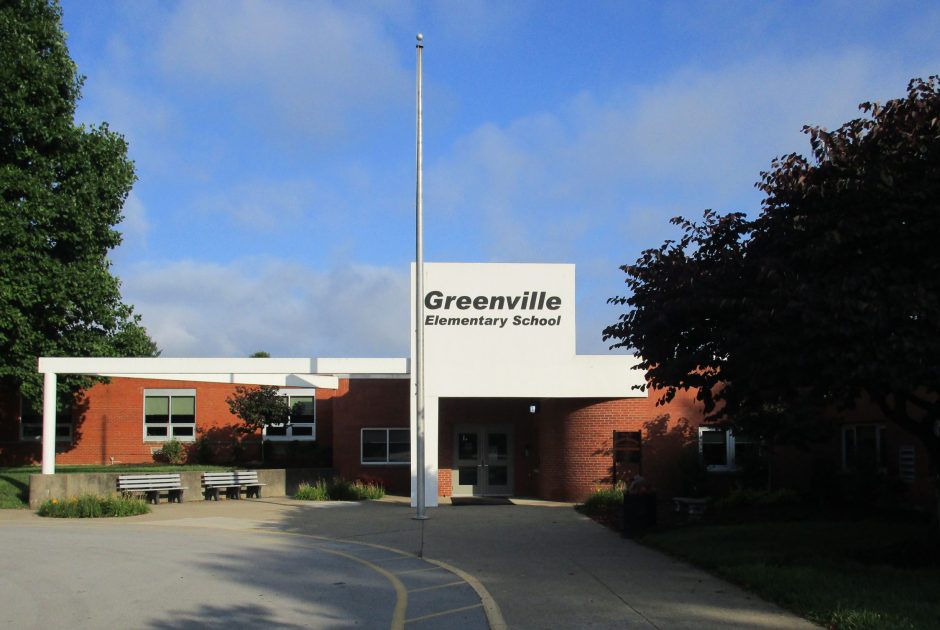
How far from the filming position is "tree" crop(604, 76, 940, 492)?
10.1 m

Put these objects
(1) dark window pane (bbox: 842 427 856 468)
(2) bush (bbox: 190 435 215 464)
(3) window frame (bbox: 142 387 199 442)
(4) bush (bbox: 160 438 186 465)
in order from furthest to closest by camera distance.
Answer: (3) window frame (bbox: 142 387 199 442) → (2) bush (bbox: 190 435 215 464) → (4) bush (bbox: 160 438 186 465) → (1) dark window pane (bbox: 842 427 856 468)

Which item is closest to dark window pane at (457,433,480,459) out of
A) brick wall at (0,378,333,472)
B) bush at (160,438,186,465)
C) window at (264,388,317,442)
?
brick wall at (0,378,333,472)

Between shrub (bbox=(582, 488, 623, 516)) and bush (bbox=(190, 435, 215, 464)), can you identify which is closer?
shrub (bbox=(582, 488, 623, 516))

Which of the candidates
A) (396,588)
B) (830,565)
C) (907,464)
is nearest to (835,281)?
(830,565)

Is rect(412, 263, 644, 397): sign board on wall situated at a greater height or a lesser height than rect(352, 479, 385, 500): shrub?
greater

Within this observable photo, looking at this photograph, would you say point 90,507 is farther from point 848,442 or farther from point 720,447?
point 848,442

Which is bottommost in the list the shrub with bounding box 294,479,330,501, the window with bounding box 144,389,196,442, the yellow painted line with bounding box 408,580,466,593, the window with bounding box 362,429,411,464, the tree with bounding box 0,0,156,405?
the shrub with bounding box 294,479,330,501

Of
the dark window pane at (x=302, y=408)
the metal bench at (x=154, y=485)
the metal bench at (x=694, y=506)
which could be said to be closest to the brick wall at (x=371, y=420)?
the dark window pane at (x=302, y=408)

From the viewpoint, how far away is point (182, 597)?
11.1m

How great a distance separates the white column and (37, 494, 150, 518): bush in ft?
5.96

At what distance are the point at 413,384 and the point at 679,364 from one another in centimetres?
1202

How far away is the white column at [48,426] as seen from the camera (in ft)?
81.2

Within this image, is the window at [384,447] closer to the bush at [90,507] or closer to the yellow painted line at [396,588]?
the bush at [90,507]

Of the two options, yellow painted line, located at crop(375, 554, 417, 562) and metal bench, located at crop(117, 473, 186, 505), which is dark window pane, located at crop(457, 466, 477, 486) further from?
yellow painted line, located at crop(375, 554, 417, 562)
